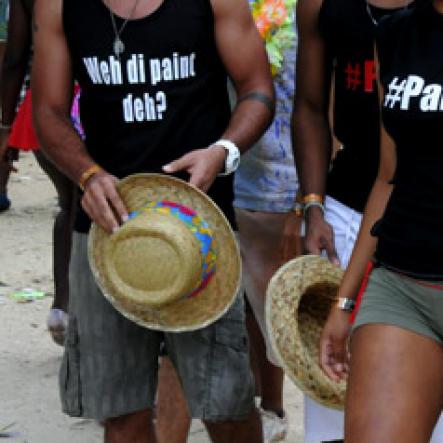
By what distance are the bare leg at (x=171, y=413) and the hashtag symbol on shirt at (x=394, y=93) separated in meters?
1.81

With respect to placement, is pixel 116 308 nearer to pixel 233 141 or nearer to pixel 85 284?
pixel 85 284

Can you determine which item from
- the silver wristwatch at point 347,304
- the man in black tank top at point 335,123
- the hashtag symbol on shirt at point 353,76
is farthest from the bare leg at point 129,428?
the hashtag symbol on shirt at point 353,76

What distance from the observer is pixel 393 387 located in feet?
11.1

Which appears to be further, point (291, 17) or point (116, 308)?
point (291, 17)

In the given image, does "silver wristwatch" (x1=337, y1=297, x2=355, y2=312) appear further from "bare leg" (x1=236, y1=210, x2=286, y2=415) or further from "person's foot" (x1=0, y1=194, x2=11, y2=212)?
"person's foot" (x1=0, y1=194, x2=11, y2=212)

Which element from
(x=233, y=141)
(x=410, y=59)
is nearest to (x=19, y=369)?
(x=233, y=141)

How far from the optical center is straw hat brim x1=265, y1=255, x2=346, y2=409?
4059mm

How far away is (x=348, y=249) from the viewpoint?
181 inches

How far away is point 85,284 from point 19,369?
235 centimetres

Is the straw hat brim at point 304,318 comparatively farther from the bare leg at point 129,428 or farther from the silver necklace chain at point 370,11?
the silver necklace chain at point 370,11

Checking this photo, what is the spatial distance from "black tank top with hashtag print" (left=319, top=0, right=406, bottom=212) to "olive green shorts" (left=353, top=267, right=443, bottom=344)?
36.0 inches

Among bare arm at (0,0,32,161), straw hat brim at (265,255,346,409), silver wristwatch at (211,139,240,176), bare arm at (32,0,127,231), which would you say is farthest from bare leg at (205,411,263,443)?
bare arm at (0,0,32,161)

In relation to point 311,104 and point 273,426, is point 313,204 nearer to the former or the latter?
point 311,104

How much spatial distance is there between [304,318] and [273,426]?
1.47 meters
